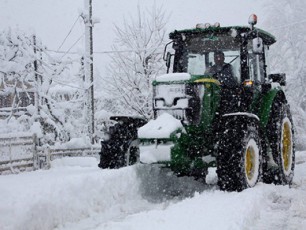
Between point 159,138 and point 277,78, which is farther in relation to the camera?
point 277,78

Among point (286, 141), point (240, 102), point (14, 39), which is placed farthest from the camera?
point (14, 39)

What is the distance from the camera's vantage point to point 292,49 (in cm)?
2583

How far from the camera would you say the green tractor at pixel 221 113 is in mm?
5961

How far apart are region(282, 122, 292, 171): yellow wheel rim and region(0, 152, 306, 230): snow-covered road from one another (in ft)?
4.44

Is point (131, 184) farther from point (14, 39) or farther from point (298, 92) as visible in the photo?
point (298, 92)

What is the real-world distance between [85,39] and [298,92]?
551 inches

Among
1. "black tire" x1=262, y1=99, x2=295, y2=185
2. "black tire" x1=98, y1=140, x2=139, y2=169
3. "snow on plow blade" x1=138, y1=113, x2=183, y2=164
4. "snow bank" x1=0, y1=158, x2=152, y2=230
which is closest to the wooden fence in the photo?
"black tire" x1=98, y1=140, x2=139, y2=169

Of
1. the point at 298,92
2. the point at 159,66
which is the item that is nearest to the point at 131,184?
the point at 159,66

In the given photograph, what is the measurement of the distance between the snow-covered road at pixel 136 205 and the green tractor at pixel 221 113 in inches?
16.9

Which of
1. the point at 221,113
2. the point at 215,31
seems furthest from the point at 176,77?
the point at 215,31

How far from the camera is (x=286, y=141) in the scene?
8.04 m

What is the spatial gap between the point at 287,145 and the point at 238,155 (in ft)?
8.54

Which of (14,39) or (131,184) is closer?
(131,184)

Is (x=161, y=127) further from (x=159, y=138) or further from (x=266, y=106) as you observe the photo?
(x=266, y=106)
